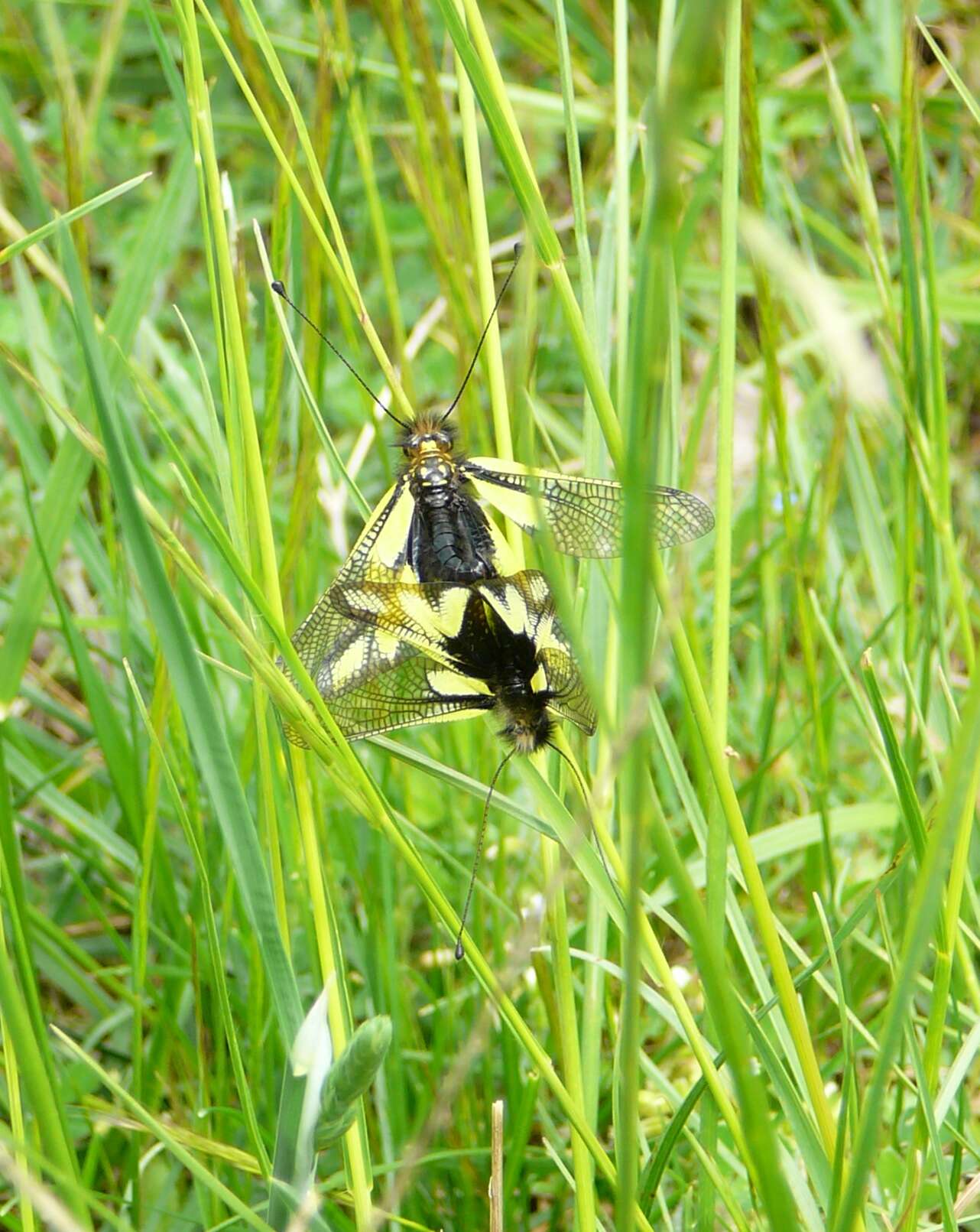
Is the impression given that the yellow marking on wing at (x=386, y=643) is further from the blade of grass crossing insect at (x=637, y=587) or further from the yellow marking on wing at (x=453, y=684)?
the blade of grass crossing insect at (x=637, y=587)

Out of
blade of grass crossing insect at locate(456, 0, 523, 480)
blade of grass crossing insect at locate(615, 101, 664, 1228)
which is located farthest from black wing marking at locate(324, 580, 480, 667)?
blade of grass crossing insect at locate(615, 101, 664, 1228)

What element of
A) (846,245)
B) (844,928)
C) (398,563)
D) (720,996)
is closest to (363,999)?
(398,563)

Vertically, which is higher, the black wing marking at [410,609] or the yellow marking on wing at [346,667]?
the black wing marking at [410,609]

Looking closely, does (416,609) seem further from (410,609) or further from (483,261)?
(483,261)

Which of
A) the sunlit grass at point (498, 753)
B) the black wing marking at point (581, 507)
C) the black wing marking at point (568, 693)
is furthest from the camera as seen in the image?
the black wing marking at point (581, 507)

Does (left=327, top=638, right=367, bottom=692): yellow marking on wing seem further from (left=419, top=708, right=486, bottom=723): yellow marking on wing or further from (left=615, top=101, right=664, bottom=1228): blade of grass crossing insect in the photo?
(left=615, top=101, right=664, bottom=1228): blade of grass crossing insect

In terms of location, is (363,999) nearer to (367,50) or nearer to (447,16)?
(447,16)

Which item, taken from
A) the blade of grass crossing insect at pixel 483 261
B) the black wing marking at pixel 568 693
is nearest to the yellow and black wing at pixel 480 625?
the black wing marking at pixel 568 693


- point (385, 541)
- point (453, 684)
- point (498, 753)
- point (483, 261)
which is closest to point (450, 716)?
point (453, 684)
